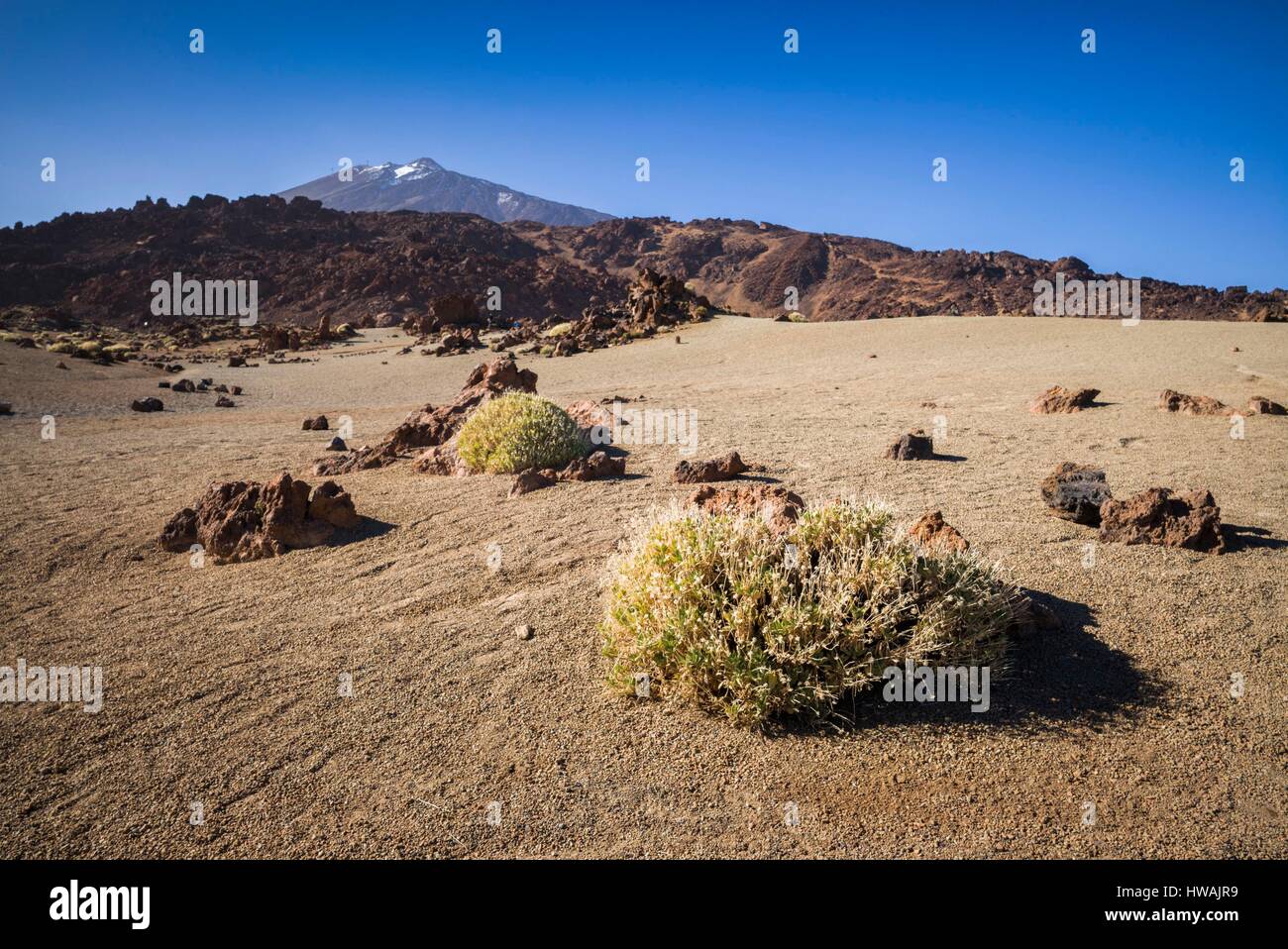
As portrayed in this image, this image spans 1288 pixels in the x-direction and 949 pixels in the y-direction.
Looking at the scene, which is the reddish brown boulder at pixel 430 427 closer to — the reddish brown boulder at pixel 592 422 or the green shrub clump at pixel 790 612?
the reddish brown boulder at pixel 592 422

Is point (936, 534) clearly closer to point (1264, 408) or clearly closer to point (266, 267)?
point (1264, 408)

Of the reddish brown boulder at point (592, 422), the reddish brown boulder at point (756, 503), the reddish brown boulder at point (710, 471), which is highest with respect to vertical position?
the reddish brown boulder at point (592, 422)

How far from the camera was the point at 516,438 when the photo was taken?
8.10 metres

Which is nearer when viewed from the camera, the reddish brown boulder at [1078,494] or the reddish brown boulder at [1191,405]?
the reddish brown boulder at [1078,494]

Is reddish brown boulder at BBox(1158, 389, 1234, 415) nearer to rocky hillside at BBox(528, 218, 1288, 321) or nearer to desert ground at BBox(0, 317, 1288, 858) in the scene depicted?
desert ground at BBox(0, 317, 1288, 858)

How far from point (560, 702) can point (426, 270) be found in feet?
167

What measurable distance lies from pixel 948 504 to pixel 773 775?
13.4ft

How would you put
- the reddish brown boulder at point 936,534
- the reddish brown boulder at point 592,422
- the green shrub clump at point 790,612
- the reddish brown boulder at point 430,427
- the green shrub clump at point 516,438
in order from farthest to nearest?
the reddish brown boulder at point 592,422
the reddish brown boulder at point 430,427
the green shrub clump at point 516,438
the reddish brown boulder at point 936,534
the green shrub clump at point 790,612

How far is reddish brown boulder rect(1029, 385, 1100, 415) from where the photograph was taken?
11156 millimetres

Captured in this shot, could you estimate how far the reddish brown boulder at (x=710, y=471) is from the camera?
7.55m

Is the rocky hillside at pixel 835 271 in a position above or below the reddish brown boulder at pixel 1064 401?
above

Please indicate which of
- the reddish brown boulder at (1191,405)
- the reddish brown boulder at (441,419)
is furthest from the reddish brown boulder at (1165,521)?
the reddish brown boulder at (441,419)

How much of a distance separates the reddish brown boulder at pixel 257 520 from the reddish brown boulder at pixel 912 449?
578cm

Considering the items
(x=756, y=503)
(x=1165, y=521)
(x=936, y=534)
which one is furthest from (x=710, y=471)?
(x=1165, y=521)
